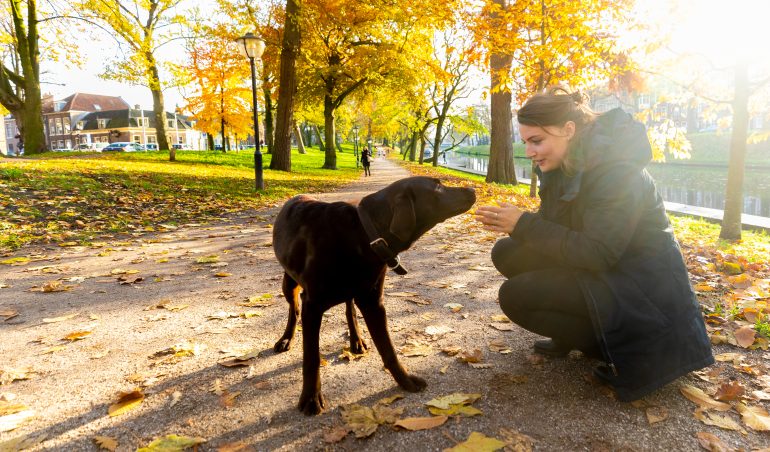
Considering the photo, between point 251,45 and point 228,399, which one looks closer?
point 228,399

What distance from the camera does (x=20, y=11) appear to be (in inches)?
704

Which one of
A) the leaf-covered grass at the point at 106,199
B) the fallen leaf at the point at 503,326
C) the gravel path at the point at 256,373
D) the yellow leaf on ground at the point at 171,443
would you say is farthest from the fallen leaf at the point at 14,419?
the leaf-covered grass at the point at 106,199

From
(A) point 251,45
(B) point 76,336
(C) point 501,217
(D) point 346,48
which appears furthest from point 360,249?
(D) point 346,48

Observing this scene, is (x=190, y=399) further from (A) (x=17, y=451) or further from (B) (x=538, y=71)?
(B) (x=538, y=71)

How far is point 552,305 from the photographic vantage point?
2.55 metres

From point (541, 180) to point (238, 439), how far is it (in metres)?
2.40

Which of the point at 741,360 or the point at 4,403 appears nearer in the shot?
the point at 4,403

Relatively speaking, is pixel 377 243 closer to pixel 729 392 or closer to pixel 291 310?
pixel 291 310

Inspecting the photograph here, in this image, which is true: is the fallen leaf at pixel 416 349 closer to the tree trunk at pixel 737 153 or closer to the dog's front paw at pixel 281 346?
the dog's front paw at pixel 281 346

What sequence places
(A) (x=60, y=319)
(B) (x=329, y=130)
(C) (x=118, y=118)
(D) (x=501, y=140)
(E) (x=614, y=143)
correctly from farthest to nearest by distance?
(C) (x=118, y=118) → (B) (x=329, y=130) → (D) (x=501, y=140) → (A) (x=60, y=319) → (E) (x=614, y=143)

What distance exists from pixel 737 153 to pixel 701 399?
6075 mm

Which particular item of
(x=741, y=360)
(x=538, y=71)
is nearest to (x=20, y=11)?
(x=538, y=71)

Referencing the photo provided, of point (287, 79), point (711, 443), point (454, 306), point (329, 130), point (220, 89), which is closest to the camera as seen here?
point (711, 443)

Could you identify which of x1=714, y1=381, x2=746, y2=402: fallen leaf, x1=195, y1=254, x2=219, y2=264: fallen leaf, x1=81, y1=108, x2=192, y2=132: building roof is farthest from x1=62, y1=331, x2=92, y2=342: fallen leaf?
x1=81, y1=108, x2=192, y2=132: building roof
